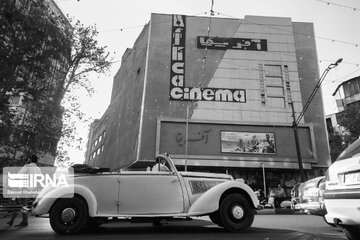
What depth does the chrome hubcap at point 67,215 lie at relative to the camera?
5699mm

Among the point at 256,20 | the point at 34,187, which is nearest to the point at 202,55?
the point at 256,20

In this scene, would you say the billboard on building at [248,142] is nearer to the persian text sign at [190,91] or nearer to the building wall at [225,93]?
the building wall at [225,93]

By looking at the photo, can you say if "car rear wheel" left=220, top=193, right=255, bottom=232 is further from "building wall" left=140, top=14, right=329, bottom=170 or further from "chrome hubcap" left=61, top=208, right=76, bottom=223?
"building wall" left=140, top=14, right=329, bottom=170

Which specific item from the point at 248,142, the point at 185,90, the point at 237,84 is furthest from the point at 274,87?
the point at 185,90

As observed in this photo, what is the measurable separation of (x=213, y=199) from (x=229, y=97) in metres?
25.0

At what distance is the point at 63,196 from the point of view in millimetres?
5844

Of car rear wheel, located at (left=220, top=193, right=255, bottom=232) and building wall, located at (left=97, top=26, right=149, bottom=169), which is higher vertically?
building wall, located at (left=97, top=26, right=149, bottom=169)

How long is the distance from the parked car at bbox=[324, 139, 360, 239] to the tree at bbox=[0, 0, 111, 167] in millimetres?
10930

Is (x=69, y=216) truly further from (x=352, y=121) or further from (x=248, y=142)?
(x=352, y=121)

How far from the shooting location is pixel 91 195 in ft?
19.1

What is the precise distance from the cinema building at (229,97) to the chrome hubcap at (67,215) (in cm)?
2053

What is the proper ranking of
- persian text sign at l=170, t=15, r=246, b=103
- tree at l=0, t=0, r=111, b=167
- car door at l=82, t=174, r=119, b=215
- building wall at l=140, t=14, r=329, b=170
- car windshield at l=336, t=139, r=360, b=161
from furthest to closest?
persian text sign at l=170, t=15, r=246, b=103
building wall at l=140, t=14, r=329, b=170
tree at l=0, t=0, r=111, b=167
car door at l=82, t=174, r=119, b=215
car windshield at l=336, t=139, r=360, b=161

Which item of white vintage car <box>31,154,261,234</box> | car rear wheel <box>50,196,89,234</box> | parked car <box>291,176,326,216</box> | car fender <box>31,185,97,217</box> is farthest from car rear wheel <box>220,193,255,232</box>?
car rear wheel <box>50,196,89,234</box>

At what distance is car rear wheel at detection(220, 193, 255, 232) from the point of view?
19.7ft
